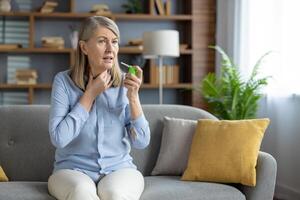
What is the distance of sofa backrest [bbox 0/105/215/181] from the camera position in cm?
296

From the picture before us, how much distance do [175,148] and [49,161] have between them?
691mm

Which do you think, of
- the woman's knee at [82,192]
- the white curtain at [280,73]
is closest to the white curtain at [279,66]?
the white curtain at [280,73]

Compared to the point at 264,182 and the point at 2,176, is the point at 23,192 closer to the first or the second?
the point at 2,176

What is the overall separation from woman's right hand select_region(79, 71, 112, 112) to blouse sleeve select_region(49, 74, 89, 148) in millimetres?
31

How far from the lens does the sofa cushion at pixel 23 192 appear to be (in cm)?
243

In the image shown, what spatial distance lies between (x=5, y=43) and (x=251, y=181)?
3676 millimetres

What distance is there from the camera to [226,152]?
280cm

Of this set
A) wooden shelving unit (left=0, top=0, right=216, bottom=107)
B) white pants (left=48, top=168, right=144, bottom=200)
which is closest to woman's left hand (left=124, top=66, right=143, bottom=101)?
white pants (left=48, top=168, right=144, bottom=200)

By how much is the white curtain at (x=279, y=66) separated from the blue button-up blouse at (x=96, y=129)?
2146mm

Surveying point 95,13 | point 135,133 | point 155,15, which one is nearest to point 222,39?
point 155,15

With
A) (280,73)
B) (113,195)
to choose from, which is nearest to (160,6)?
(280,73)

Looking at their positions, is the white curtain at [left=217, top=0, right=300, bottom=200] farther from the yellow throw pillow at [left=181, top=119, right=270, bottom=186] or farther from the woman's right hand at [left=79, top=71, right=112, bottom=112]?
the woman's right hand at [left=79, top=71, right=112, bottom=112]

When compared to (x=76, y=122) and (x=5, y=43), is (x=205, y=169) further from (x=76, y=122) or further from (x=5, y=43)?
(x=5, y=43)

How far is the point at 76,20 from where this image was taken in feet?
18.9
